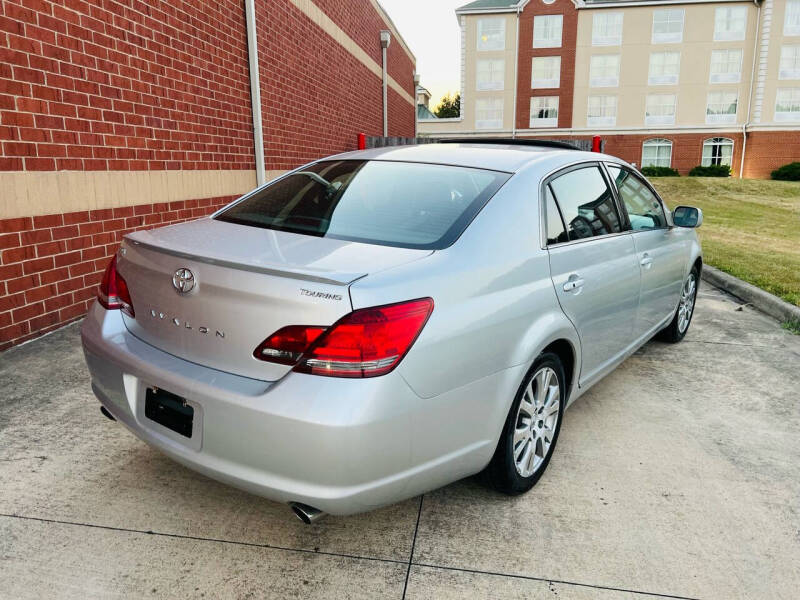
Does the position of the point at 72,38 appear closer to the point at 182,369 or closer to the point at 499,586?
the point at 182,369

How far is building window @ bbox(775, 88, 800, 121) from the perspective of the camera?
3941cm

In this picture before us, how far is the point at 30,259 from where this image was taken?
4.66 m

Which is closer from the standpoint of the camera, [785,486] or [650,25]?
[785,486]

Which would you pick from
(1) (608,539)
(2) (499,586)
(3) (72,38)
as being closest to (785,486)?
(1) (608,539)

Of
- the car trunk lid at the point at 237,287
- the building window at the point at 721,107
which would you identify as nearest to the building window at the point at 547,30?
the building window at the point at 721,107

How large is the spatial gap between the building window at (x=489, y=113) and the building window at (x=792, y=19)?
57.4 ft

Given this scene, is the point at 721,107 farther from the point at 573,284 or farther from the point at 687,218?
the point at 573,284

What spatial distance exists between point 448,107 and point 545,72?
1684 inches

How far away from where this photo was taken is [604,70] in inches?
1652

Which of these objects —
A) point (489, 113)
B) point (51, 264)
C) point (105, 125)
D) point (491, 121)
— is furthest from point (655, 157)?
point (51, 264)

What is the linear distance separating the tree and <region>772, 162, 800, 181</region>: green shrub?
46365 millimetres

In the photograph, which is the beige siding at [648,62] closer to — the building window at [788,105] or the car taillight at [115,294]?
the building window at [788,105]

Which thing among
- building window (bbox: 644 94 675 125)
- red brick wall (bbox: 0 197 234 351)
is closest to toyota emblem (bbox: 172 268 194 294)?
red brick wall (bbox: 0 197 234 351)

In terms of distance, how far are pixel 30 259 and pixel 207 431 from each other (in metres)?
3.24
